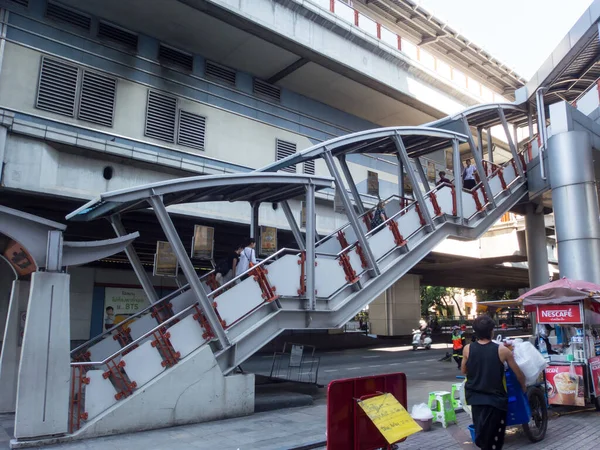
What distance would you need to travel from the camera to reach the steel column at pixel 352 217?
10945mm

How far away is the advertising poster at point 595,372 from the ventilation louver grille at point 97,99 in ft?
44.3

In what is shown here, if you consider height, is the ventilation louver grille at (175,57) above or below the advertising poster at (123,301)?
above

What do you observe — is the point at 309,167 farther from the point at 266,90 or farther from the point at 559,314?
the point at 559,314

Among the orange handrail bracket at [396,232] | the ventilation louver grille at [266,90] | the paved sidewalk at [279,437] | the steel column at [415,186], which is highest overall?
the ventilation louver grille at [266,90]

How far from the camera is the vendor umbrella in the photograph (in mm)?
9164

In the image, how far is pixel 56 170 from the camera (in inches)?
506

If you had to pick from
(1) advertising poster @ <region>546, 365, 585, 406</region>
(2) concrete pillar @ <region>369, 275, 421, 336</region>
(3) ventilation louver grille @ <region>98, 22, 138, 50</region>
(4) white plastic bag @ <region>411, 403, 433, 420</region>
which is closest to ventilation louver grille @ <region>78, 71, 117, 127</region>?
(3) ventilation louver grille @ <region>98, 22, 138, 50</region>

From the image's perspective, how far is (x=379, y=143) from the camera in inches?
528

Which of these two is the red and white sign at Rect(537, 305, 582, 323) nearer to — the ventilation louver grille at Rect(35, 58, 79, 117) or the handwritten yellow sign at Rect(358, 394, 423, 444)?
the handwritten yellow sign at Rect(358, 394, 423, 444)

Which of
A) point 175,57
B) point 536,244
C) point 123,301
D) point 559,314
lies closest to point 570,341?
point 559,314

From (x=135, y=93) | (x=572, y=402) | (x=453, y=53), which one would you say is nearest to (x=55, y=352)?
(x=572, y=402)

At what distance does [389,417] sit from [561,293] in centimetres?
533

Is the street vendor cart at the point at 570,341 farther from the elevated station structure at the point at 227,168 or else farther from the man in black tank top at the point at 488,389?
the man in black tank top at the point at 488,389

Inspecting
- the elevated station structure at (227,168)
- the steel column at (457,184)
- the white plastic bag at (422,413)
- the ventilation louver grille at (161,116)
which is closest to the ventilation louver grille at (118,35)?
the elevated station structure at (227,168)
